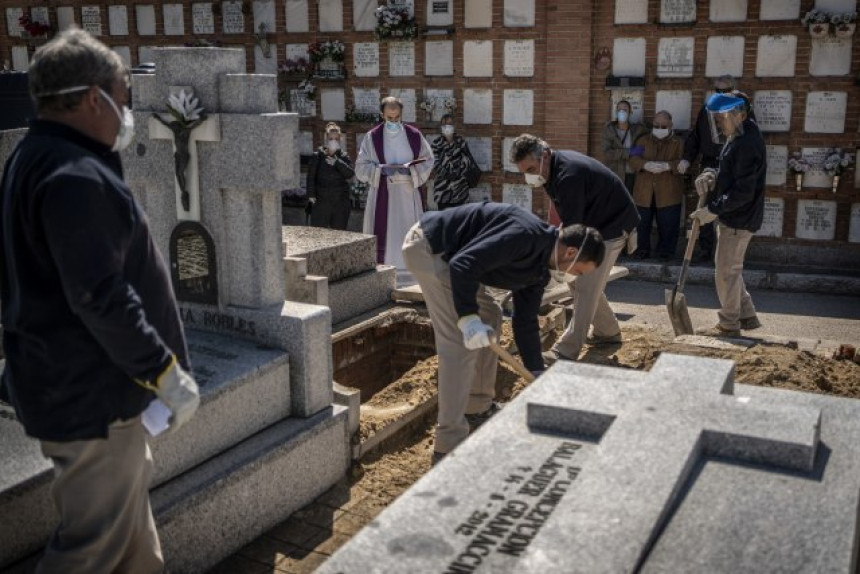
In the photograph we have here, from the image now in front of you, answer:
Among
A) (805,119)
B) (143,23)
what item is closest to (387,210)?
(805,119)

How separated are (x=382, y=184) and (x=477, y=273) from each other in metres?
5.04

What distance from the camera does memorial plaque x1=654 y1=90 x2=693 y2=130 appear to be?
10.9 meters

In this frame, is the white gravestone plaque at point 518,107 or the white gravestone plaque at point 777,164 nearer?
the white gravestone plaque at point 777,164

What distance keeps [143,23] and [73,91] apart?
11668 millimetres

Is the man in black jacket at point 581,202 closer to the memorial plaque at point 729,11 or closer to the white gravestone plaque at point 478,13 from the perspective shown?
the memorial plaque at point 729,11

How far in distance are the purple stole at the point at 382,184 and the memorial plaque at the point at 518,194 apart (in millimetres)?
2384

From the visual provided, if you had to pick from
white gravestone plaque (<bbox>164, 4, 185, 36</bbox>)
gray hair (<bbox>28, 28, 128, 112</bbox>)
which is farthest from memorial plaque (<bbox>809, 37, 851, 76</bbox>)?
gray hair (<bbox>28, 28, 128, 112</bbox>)

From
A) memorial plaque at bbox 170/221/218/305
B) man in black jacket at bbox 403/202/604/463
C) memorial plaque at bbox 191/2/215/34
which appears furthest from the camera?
memorial plaque at bbox 191/2/215/34

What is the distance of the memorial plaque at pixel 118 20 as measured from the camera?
14139 mm

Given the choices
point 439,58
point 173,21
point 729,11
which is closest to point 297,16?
point 173,21

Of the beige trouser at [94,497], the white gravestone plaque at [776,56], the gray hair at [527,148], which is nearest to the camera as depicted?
the beige trouser at [94,497]

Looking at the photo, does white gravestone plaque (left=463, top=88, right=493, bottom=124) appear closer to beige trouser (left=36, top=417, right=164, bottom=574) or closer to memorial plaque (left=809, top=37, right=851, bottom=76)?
memorial plaque (left=809, top=37, right=851, bottom=76)

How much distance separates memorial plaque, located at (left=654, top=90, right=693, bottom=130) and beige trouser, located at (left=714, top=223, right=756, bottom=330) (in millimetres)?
3219

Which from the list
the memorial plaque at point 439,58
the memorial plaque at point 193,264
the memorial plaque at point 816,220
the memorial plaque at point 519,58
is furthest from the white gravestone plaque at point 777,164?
the memorial plaque at point 193,264
